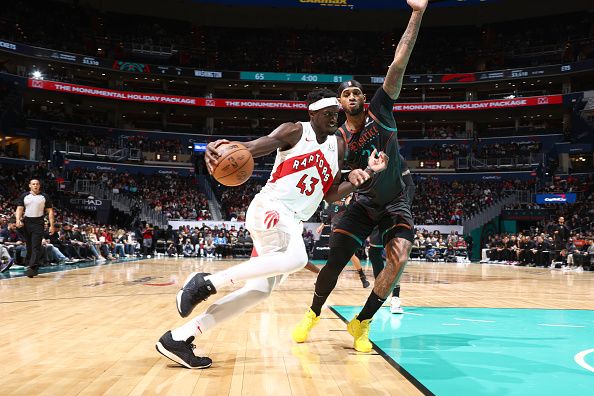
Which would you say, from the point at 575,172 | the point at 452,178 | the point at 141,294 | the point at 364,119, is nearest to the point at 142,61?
the point at 452,178

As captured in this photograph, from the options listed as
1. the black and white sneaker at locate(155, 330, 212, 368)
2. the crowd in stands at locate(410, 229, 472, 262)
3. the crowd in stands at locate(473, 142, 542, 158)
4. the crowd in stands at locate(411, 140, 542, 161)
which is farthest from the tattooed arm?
the crowd in stands at locate(473, 142, 542, 158)

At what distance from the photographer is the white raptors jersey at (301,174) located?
157 inches

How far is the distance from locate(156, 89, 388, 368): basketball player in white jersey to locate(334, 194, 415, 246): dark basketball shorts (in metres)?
0.94

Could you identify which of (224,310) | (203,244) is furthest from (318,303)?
(203,244)

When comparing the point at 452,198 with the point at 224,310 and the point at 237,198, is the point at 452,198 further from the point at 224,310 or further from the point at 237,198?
the point at 224,310

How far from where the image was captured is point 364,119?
4.99 meters

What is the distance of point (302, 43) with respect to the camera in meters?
47.2

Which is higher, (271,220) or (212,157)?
(212,157)

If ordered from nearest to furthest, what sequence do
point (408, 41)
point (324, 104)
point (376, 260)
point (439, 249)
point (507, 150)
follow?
point (324, 104) → point (408, 41) → point (376, 260) → point (439, 249) → point (507, 150)

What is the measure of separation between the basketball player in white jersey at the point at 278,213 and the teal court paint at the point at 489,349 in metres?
1.20

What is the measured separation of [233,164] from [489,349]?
2.83 metres

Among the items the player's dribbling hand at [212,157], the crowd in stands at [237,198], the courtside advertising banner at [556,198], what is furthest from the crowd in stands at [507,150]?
the player's dribbling hand at [212,157]

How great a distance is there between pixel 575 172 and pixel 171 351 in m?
36.4

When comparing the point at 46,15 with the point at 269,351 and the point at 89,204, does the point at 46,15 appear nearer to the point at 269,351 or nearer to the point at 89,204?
the point at 89,204
